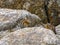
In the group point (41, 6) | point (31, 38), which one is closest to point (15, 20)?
point (31, 38)

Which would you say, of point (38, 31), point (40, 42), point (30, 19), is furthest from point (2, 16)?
point (40, 42)

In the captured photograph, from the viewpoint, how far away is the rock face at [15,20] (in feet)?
21.0

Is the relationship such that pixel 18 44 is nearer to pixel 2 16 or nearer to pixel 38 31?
pixel 38 31

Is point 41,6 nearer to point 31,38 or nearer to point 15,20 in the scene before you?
point 15,20

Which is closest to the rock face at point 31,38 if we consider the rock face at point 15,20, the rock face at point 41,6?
the rock face at point 15,20

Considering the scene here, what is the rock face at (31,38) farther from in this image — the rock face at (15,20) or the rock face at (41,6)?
the rock face at (41,6)

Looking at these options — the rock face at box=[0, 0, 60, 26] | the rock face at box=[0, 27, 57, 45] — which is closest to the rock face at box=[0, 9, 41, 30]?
the rock face at box=[0, 27, 57, 45]

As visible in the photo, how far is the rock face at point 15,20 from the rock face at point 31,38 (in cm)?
120

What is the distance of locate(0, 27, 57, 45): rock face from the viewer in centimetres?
488

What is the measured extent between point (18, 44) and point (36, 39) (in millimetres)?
488

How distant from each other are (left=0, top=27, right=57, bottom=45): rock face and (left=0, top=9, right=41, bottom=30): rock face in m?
1.20

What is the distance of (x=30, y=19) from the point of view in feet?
22.9

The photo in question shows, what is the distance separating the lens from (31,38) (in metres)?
5.01

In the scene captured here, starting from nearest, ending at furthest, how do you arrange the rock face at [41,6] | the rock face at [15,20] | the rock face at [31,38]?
the rock face at [31,38] < the rock face at [15,20] < the rock face at [41,6]
